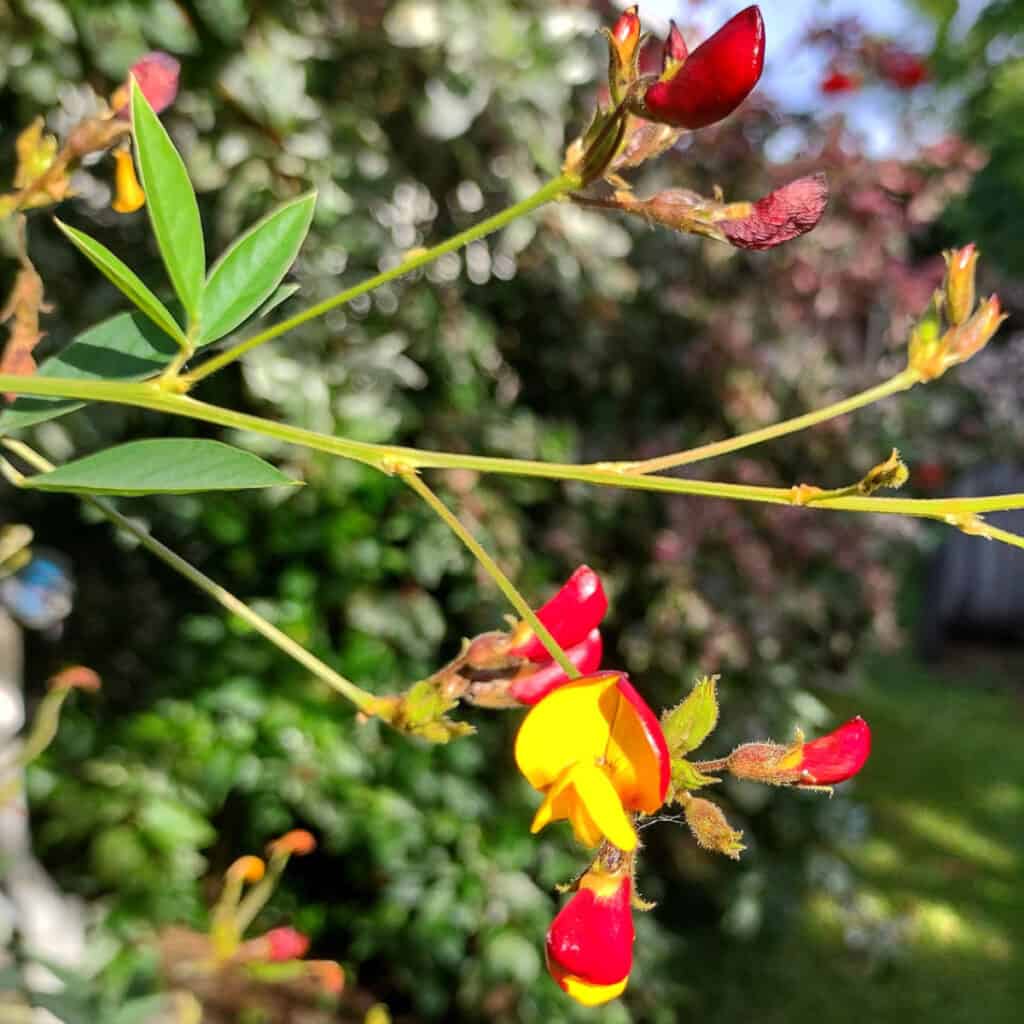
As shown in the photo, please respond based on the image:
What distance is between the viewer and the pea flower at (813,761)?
46 cm

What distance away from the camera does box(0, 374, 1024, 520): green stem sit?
1.29 ft

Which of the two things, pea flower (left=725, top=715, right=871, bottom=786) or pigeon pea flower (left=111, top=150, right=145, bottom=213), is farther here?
pigeon pea flower (left=111, top=150, right=145, bottom=213)

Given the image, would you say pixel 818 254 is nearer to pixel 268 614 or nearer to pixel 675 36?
pixel 268 614

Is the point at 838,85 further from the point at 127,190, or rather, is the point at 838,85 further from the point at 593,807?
the point at 593,807

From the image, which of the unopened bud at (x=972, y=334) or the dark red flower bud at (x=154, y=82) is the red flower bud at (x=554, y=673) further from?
the dark red flower bud at (x=154, y=82)

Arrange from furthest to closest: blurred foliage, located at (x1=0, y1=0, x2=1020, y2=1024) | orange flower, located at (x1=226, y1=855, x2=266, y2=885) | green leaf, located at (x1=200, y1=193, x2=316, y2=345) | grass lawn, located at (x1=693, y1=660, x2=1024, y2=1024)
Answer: grass lawn, located at (x1=693, y1=660, x2=1024, y2=1024)
blurred foliage, located at (x1=0, y1=0, x2=1020, y2=1024)
orange flower, located at (x1=226, y1=855, x2=266, y2=885)
green leaf, located at (x1=200, y1=193, x2=316, y2=345)

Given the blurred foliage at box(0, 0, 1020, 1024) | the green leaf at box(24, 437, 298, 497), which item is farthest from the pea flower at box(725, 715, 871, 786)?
the blurred foliage at box(0, 0, 1020, 1024)

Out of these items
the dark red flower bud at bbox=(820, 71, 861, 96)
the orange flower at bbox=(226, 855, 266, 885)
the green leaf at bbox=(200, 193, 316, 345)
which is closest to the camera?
the green leaf at bbox=(200, 193, 316, 345)

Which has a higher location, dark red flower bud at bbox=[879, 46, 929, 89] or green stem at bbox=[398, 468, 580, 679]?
dark red flower bud at bbox=[879, 46, 929, 89]

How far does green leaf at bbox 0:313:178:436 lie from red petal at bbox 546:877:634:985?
0.29 metres

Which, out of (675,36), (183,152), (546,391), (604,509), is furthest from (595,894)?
(546,391)

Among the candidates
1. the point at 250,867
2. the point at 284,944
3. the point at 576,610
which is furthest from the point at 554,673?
the point at 284,944

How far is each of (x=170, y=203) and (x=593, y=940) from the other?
0.34 meters

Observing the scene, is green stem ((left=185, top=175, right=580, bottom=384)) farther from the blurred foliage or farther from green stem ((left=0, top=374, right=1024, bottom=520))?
the blurred foliage
